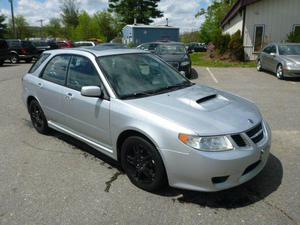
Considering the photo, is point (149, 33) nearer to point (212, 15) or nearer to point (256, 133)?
point (212, 15)

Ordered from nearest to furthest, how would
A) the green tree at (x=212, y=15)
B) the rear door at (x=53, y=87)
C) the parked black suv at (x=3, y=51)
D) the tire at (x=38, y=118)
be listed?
the rear door at (x=53, y=87) → the tire at (x=38, y=118) → the parked black suv at (x=3, y=51) → the green tree at (x=212, y=15)

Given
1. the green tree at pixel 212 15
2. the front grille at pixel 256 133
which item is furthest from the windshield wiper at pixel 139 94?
the green tree at pixel 212 15

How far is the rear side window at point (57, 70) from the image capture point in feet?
15.5

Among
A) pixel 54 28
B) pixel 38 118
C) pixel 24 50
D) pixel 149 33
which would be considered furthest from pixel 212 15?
pixel 38 118

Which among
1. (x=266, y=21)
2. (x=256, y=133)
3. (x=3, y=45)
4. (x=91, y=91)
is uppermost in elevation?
(x=266, y=21)

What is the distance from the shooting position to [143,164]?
3566 mm

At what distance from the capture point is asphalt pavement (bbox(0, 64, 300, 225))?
10.2 ft

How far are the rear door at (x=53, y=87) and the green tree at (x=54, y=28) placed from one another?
69.0 metres

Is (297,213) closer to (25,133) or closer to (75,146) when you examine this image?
(75,146)

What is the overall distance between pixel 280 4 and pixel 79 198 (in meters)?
19.5

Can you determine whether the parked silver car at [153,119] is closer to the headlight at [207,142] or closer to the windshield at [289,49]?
the headlight at [207,142]

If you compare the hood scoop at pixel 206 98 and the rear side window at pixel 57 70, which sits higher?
the rear side window at pixel 57 70

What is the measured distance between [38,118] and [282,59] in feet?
33.8

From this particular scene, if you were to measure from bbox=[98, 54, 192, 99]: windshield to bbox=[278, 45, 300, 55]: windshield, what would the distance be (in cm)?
985
